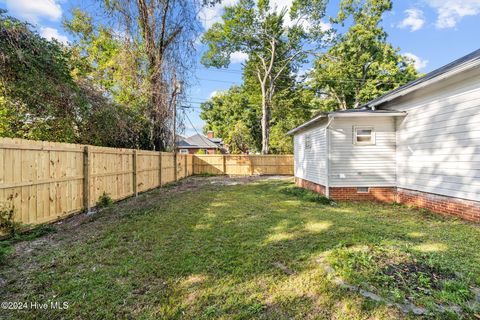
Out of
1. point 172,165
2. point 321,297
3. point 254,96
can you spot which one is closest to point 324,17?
point 254,96

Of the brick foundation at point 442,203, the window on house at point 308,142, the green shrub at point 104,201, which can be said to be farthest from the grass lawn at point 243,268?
the window on house at point 308,142

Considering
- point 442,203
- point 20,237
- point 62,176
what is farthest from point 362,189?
point 20,237

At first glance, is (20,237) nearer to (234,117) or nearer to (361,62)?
(361,62)

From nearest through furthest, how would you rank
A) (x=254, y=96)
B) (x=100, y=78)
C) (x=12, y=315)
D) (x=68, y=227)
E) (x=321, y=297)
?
(x=12, y=315), (x=321, y=297), (x=68, y=227), (x=100, y=78), (x=254, y=96)

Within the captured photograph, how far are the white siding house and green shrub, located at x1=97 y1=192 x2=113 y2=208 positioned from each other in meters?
6.25

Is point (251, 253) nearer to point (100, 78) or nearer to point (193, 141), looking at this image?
point (100, 78)

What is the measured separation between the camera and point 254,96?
25.2 meters

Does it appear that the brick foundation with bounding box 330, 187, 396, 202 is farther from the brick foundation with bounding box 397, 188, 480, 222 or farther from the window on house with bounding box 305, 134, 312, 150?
the window on house with bounding box 305, 134, 312, 150

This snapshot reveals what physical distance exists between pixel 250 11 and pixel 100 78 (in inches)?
540

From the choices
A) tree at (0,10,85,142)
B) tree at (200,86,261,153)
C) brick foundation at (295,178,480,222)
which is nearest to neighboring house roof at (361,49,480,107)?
brick foundation at (295,178,480,222)

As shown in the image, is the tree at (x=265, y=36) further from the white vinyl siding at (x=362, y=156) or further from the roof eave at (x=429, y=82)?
the roof eave at (x=429, y=82)

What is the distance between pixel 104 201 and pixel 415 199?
8.22 metres

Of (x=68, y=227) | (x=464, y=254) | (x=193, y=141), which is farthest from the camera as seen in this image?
(x=193, y=141)

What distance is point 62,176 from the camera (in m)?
4.91
